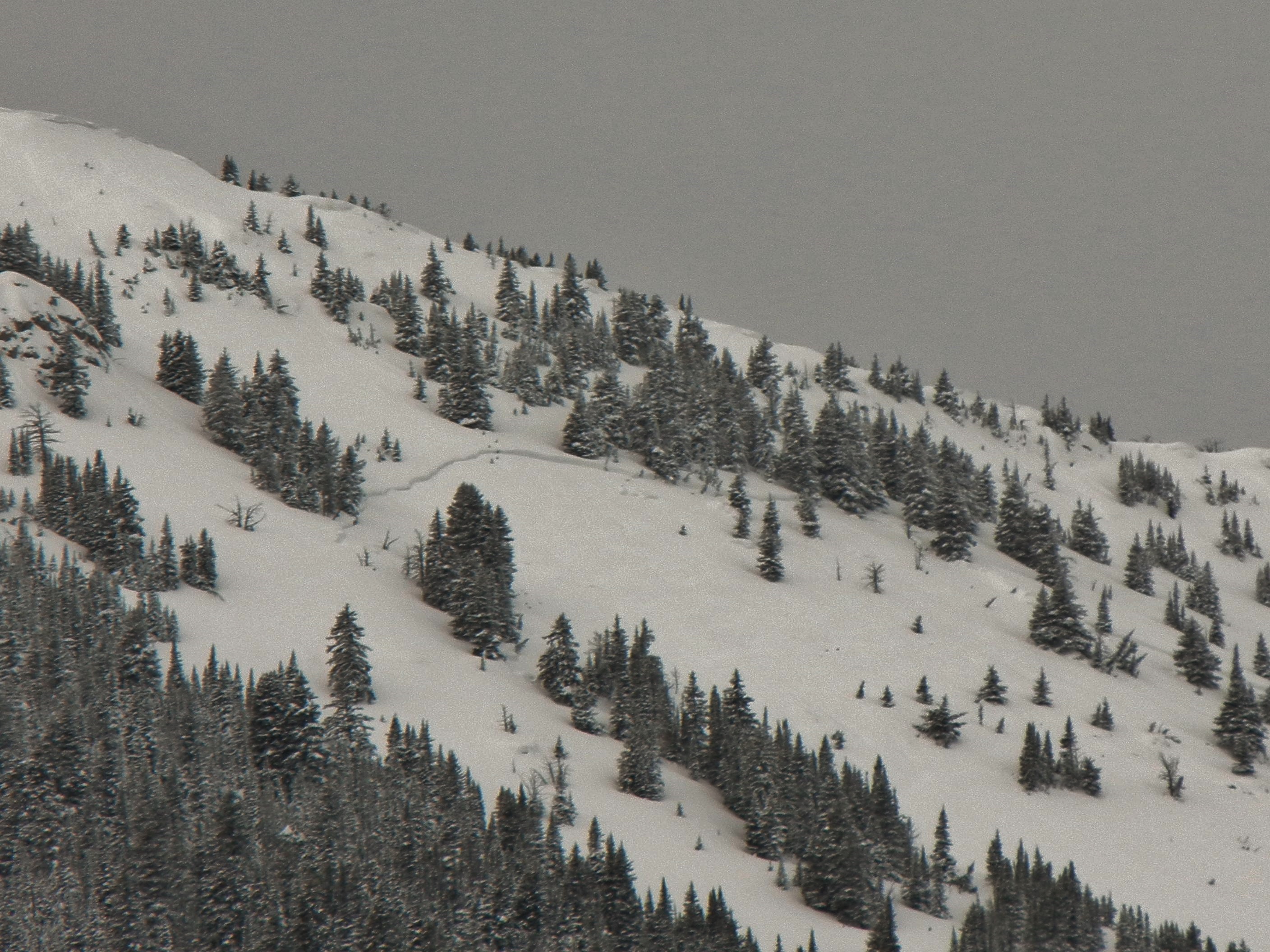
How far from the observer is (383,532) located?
96.8 metres

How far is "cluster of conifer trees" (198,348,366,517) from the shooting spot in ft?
323

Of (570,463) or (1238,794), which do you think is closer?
(1238,794)

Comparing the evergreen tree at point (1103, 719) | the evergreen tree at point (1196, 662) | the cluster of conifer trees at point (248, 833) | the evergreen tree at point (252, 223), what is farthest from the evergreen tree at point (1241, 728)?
the evergreen tree at point (252, 223)

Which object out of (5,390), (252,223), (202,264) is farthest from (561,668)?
(252,223)

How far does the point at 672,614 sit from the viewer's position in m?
93.6

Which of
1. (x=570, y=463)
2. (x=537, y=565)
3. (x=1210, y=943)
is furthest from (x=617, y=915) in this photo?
(x=570, y=463)

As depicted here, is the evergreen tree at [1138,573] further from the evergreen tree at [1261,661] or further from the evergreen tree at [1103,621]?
the evergreen tree at [1103,621]

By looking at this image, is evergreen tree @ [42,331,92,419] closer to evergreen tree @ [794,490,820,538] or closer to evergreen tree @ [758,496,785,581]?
evergreen tree @ [758,496,785,581]

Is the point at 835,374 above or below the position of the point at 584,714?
above

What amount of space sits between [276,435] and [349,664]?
3897cm

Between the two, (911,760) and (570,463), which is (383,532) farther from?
(911,760)

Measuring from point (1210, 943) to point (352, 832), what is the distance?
41217 millimetres

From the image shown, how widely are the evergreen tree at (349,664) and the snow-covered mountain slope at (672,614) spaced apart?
1.57 m

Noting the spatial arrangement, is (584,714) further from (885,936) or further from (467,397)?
(467,397)
